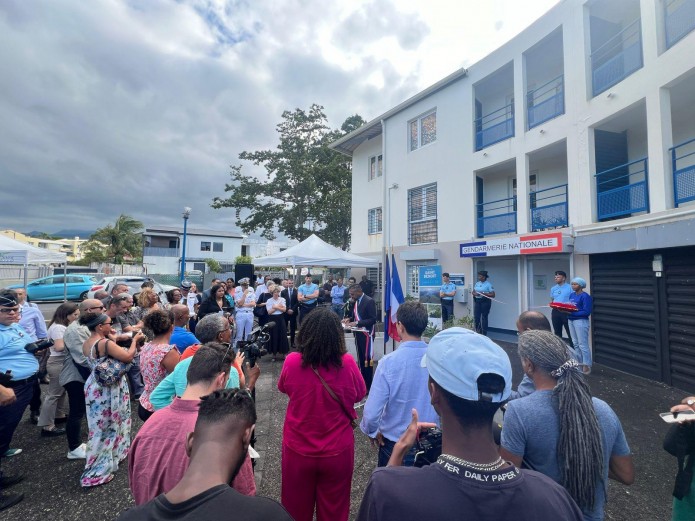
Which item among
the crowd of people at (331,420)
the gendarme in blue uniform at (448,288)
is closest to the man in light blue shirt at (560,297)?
the gendarme in blue uniform at (448,288)

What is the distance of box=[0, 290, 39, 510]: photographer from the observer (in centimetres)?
292

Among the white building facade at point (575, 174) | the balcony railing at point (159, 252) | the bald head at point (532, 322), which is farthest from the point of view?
the balcony railing at point (159, 252)

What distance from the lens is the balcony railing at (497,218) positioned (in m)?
10.2

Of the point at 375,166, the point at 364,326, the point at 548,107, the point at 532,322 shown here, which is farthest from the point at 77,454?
the point at 375,166

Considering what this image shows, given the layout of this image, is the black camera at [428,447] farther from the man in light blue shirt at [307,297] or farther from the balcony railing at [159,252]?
the balcony railing at [159,252]

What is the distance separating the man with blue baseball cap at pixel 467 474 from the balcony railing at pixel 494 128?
1124cm

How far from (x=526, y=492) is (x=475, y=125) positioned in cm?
1254

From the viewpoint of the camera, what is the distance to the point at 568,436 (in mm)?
1449

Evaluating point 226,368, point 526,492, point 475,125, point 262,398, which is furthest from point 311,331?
point 475,125

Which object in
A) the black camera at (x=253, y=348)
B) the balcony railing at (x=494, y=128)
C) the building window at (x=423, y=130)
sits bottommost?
the black camera at (x=253, y=348)

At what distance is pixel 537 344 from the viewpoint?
1729 millimetres

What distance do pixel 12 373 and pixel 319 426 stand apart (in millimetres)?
3105

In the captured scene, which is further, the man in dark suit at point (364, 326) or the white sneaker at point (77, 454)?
the man in dark suit at point (364, 326)

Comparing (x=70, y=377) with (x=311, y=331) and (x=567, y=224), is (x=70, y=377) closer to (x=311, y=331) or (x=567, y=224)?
(x=311, y=331)
